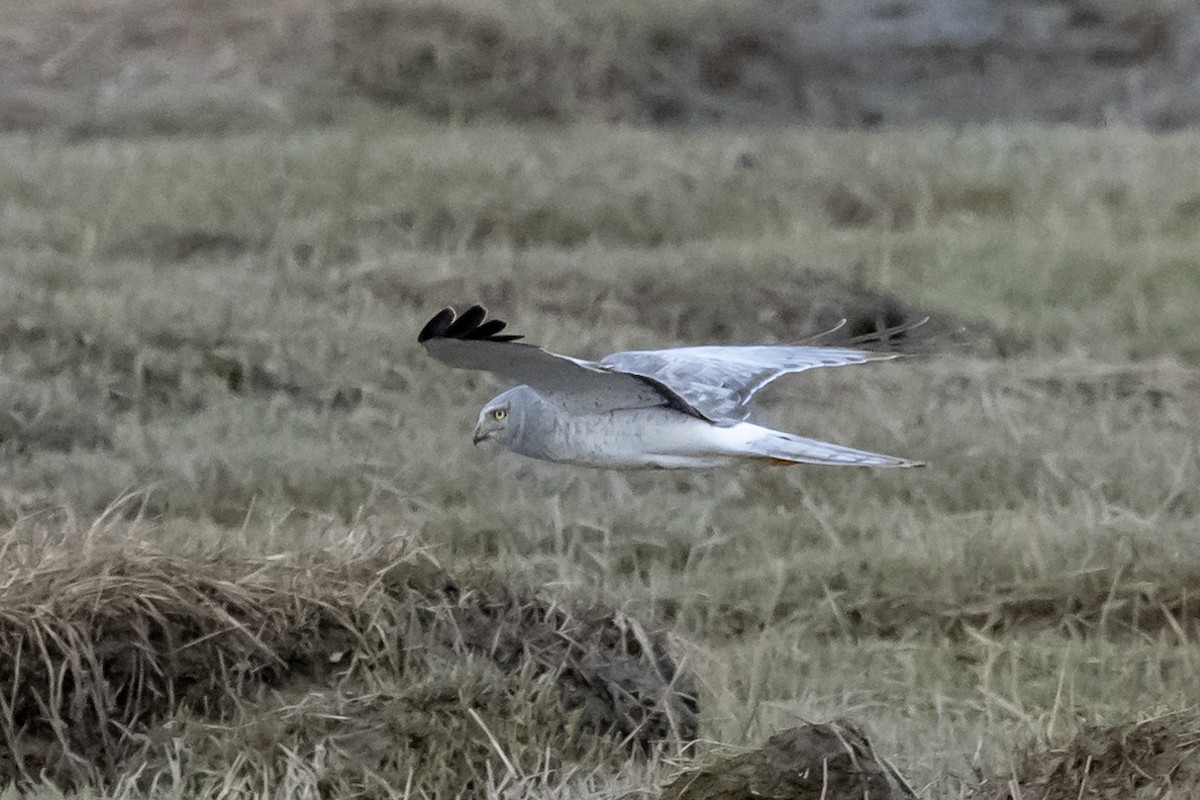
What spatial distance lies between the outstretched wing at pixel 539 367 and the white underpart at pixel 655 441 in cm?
3

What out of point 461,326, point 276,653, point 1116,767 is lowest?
point 276,653

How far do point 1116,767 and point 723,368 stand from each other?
1.48 metres

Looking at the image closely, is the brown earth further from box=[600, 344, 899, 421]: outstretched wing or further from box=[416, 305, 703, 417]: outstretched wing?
box=[416, 305, 703, 417]: outstretched wing

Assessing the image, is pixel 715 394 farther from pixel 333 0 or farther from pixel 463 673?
pixel 333 0

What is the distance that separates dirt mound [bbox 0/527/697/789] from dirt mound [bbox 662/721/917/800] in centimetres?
82

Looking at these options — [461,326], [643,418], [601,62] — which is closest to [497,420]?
[643,418]

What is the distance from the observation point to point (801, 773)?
154 inches

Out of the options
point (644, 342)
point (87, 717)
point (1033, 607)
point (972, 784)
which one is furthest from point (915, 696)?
point (644, 342)

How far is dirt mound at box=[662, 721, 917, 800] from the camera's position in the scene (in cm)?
389

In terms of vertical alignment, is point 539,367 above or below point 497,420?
above

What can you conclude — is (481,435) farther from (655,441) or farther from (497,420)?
(655,441)

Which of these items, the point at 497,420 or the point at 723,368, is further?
the point at 723,368

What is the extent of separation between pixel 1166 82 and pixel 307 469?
28.3 ft

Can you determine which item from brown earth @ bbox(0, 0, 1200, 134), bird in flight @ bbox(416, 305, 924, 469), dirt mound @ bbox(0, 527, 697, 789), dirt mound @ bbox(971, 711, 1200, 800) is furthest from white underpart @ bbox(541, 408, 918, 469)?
brown earth @ bbox(0, 0, 1200, 134)
